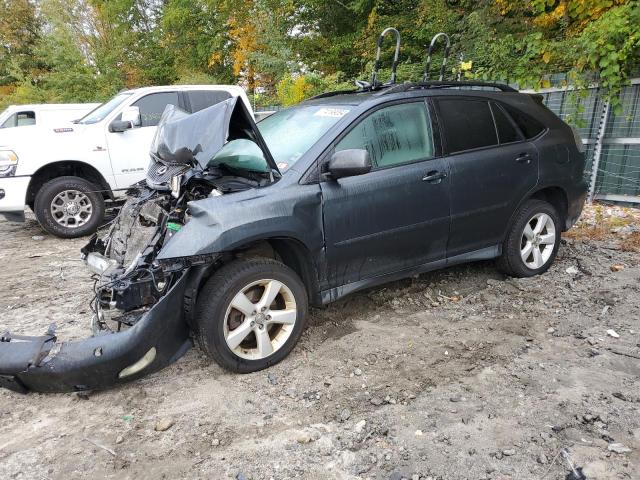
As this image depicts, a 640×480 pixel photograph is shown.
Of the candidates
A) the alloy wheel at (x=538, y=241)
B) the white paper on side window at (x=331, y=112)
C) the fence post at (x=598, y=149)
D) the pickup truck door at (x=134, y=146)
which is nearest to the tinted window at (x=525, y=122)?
the alloy wheel at (x=538, y=241)

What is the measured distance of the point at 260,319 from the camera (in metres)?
2.98

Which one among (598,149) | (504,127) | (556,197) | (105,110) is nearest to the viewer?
(504,127)

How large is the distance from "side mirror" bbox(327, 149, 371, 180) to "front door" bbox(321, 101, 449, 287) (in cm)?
15

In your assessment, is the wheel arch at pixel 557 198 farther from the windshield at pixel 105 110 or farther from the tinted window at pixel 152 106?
the windshield at pixel 105 110

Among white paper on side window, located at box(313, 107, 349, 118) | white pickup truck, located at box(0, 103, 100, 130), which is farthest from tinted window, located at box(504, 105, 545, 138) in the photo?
white pickup truck, located at box(0, 103, 100, 130)

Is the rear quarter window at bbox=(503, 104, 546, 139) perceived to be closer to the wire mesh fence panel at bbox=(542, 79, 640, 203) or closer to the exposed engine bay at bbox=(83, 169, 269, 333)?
the exposed engine bay at bbox=(83, 169, 269, 333)

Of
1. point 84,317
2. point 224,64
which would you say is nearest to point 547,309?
point 84,317

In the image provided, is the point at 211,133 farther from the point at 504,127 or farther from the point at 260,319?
the point at 504,127

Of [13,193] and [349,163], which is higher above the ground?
[349,163]

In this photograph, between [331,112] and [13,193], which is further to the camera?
[13,193]

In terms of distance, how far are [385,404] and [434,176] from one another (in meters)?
1.76

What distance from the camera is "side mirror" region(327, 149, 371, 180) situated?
9.93 ft

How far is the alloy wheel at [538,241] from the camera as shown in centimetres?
433

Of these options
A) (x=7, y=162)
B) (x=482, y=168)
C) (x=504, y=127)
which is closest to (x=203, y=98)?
(x=7, y=162)
